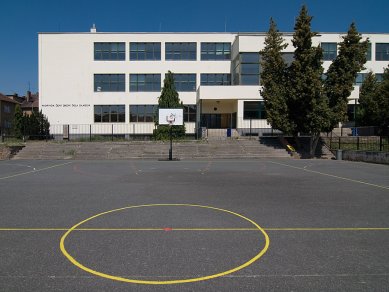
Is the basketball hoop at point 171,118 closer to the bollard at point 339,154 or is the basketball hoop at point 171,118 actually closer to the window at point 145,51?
the bollard at point 339,154

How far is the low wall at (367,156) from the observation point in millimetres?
21141

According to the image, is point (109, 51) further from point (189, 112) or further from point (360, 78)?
point (360, 78)

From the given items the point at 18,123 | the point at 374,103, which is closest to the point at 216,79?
the point at 374,103

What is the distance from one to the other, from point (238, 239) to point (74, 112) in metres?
39.4

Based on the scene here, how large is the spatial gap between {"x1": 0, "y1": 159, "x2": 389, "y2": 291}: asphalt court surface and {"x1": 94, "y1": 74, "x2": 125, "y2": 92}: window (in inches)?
1290

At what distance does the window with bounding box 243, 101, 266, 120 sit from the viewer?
35812 mm

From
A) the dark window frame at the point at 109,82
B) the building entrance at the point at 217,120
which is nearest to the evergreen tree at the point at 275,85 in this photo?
the building entrance at the point at 217,120

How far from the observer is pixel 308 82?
82.1ft

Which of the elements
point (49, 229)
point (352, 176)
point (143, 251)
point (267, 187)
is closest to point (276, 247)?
point (143, 251)

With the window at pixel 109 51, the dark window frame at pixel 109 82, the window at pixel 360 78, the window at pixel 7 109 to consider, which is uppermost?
the window at pixel 109 51

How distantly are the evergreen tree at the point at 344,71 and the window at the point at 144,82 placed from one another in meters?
22.4

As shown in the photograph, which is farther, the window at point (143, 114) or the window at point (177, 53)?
the window at point (177, 53)

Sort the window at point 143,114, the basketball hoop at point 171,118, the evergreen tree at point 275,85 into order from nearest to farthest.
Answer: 1. the evergreen tree at point 275,85
2. the basketball hoop at point 171,118
3. the window at point 143,114

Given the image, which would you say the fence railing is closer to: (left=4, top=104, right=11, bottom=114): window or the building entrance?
the building entrance
